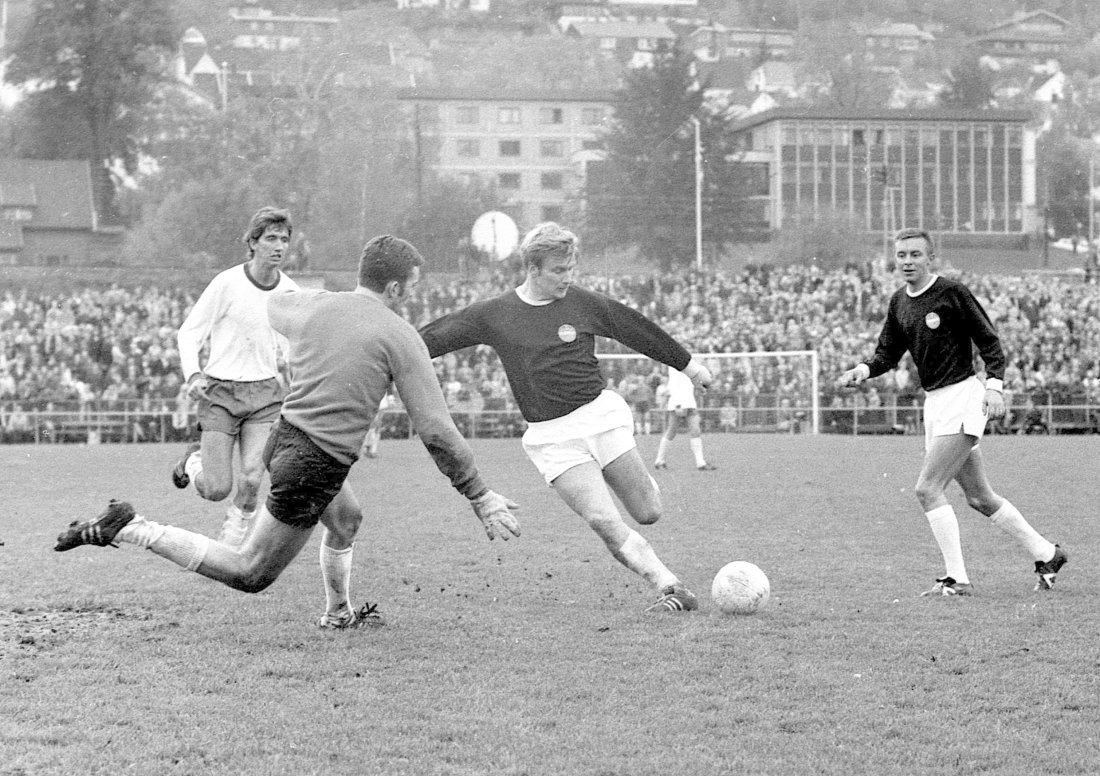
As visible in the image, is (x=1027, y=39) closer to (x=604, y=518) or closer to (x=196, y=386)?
(x=196, y=386)

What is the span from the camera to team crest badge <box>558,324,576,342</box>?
26.1ft

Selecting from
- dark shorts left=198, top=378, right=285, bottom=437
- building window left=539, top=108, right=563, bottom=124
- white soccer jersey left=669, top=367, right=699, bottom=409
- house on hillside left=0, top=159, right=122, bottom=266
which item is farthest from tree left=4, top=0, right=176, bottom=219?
dark shorts left=198, top=378, right=285, bottom=437

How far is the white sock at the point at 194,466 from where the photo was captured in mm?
9203

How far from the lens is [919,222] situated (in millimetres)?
79875

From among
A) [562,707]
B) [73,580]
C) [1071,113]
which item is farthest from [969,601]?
[1071,113]

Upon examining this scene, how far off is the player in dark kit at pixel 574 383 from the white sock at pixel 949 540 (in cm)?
177

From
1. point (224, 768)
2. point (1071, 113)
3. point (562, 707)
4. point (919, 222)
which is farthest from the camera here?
point (1071, 113)

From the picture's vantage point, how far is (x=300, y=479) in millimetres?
6422

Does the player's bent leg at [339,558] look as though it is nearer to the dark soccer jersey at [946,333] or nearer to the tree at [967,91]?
the dark soccer jersey at [946,333]

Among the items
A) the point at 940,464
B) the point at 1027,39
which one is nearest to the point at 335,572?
the point at 940,464

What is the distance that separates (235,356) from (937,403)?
170 inches

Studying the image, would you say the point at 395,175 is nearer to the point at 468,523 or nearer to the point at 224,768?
the point at 468,523

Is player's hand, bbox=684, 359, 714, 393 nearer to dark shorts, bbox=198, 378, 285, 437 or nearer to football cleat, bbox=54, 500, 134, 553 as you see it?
dark shorts, bbox=198, 378, 285, 437

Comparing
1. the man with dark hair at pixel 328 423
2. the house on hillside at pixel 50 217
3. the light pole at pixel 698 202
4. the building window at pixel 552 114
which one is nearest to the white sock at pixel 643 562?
the man with dark hair at pixel 328 423
